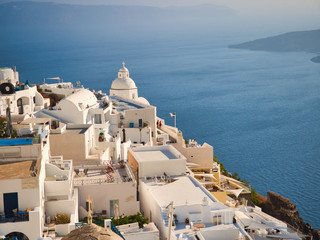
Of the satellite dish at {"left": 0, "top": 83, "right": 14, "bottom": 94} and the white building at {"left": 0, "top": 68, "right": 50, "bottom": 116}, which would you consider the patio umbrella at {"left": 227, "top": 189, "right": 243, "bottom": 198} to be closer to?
the white building at {"left": 0, "top": 68, "right": 50, "bottom": 116}

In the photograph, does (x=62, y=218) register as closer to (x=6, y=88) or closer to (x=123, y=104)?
(x=6, y=88)

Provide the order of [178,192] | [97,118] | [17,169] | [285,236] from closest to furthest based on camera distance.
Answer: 1. [17,169]
2. [285,236]
3. [178,192]
4. [97,118]

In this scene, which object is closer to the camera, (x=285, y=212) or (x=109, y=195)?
(x=109, y=195)

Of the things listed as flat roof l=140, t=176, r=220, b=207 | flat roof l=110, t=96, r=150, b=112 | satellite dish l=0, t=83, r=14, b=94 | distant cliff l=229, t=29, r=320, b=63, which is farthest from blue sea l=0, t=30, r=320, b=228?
satellite dish l=0, t=83, r=14, b=94

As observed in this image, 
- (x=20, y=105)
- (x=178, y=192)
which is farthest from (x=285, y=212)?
(x=20, y=105)

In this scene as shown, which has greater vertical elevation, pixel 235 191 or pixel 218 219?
pixel 218 219
